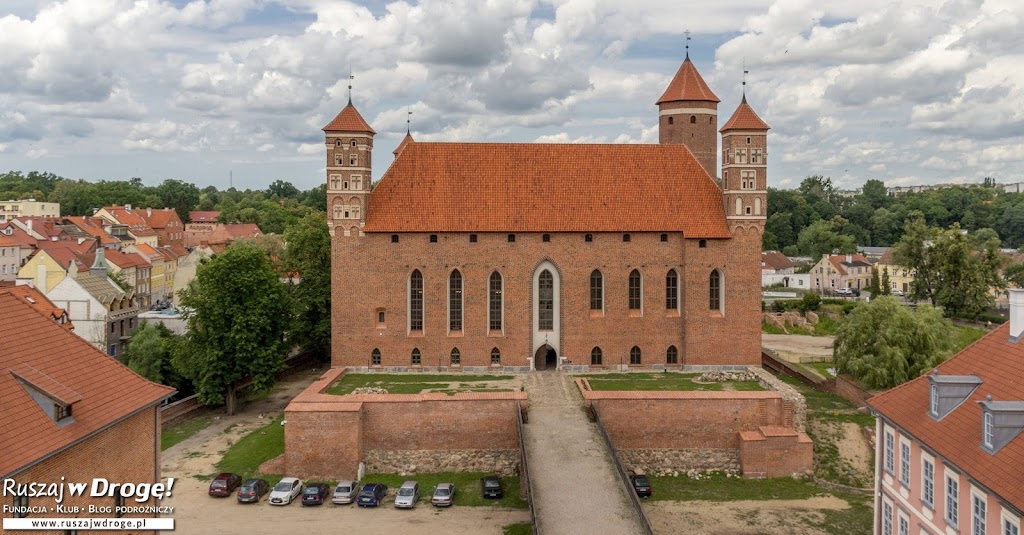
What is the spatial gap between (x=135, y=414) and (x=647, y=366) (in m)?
25.0

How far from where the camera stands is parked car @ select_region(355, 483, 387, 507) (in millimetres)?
26281

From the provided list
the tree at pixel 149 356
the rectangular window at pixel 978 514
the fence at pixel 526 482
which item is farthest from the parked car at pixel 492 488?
the tree at pixel 149 356

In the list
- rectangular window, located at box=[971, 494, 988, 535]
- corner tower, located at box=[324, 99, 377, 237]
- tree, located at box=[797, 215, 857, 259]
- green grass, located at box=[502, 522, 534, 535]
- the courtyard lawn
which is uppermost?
corner tower, located at box=[324, 99, 377, 237]

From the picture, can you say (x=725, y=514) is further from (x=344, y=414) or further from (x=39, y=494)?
(x=39, y=494)

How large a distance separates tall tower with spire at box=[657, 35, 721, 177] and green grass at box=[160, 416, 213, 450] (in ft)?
92.3

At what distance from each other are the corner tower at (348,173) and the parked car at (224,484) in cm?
1320

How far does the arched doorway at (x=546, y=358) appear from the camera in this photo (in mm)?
37438

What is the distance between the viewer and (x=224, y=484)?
26906 mm

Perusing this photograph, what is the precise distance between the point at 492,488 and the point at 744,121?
2239 cm

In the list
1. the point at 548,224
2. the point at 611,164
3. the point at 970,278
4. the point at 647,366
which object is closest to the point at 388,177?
the point at 548,224

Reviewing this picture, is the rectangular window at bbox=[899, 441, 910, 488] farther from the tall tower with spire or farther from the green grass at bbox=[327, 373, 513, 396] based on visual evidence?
the tall tower with spire

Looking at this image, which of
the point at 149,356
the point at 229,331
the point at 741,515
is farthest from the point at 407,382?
the point at 741,515

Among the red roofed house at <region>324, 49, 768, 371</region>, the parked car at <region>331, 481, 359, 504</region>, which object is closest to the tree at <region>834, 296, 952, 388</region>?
the red roofed house at <region>324, 49, 768, 371</region>

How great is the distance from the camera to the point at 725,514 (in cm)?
2639
